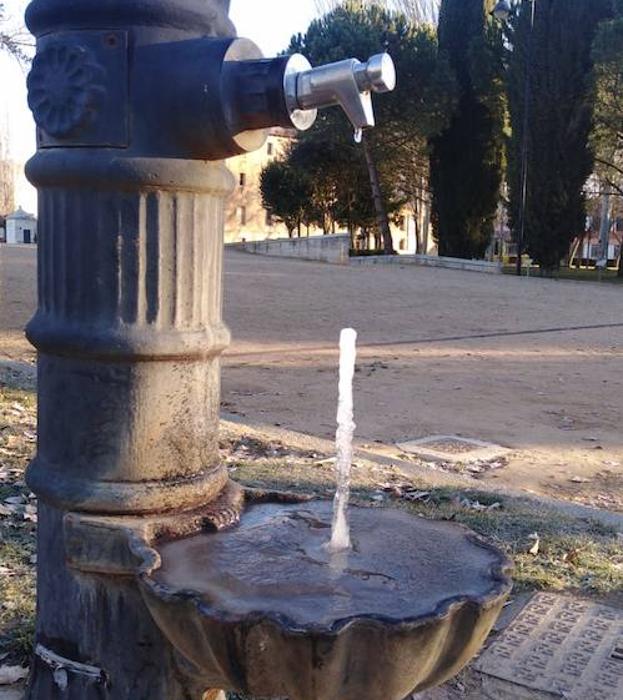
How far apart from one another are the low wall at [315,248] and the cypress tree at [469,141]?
4787mm

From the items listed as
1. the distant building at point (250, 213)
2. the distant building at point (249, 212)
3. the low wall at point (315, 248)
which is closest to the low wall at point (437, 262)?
the low wall at point (315, 248)

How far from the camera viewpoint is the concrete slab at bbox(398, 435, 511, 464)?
525 cm

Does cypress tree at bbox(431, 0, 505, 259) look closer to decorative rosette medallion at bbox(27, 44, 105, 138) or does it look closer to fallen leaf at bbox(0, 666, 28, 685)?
fallen leaf at bbox(0, 666, 28, 685)

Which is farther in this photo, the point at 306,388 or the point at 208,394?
the point at 306,388

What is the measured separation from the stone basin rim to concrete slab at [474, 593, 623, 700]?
3.34 ft

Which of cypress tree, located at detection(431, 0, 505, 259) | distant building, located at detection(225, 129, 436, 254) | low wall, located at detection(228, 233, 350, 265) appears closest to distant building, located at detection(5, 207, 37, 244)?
distant building, located at detection(225, 129, 436, 254)

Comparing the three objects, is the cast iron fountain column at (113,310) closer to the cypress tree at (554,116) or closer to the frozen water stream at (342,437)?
the frozen water stream at (342,437)

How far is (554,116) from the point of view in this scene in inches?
1041

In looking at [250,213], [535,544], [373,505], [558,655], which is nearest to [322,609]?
[558,655]

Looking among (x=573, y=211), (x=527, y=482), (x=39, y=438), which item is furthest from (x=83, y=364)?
(x=573, y=211)

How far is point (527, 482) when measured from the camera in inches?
190

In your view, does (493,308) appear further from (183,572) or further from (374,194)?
(374,194)

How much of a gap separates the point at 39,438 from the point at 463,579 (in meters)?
0.84

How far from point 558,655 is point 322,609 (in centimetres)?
140
